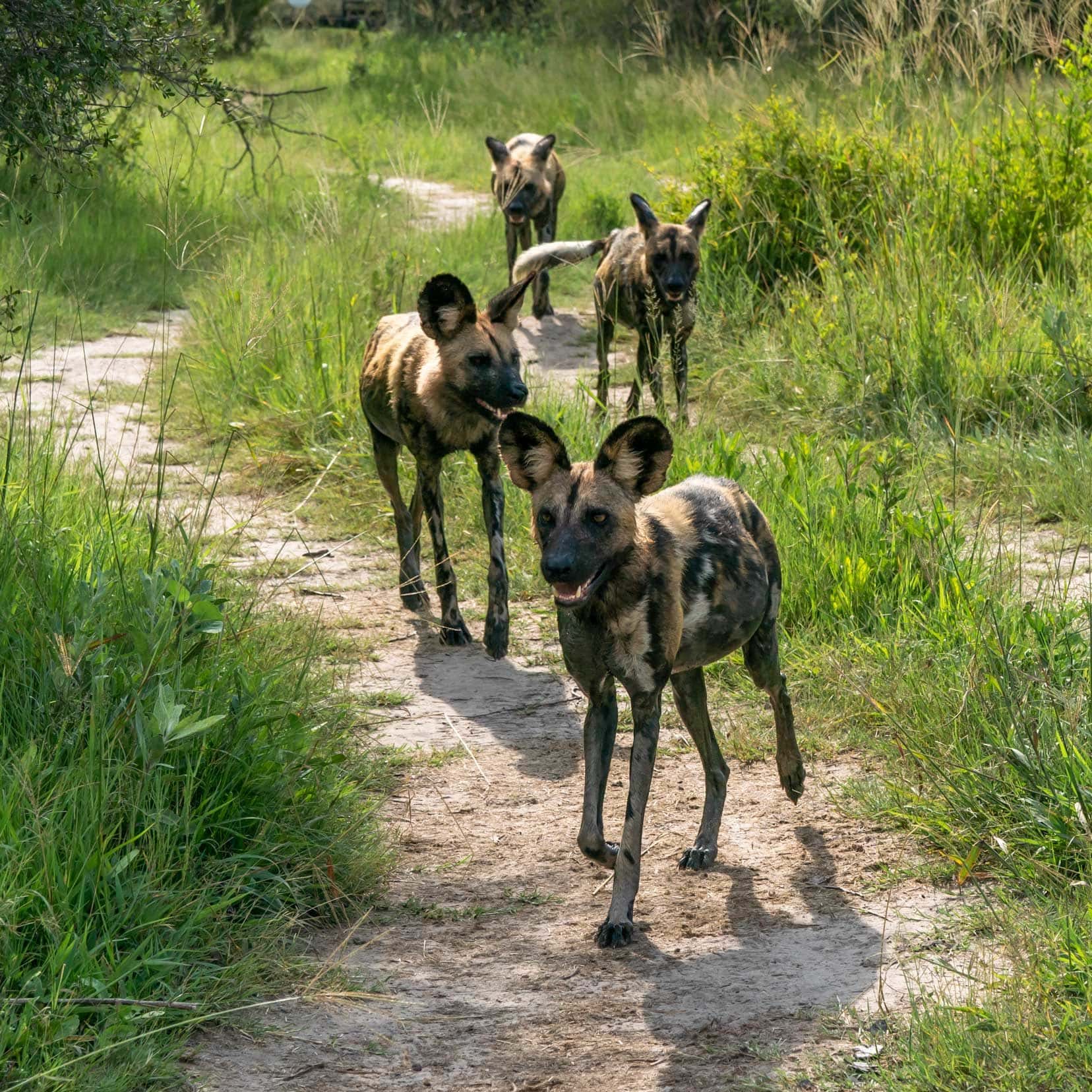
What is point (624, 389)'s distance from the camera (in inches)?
331

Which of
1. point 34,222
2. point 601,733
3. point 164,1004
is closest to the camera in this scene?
point 164,1004

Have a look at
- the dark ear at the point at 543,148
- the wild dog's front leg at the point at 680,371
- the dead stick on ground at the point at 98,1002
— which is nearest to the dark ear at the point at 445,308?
the wild dog's front leg at the point at 680,371

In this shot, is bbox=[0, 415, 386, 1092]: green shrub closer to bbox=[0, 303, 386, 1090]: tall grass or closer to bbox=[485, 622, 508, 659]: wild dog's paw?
bbox=[0, 303, 386, 1090]: tall grass

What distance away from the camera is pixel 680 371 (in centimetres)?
747

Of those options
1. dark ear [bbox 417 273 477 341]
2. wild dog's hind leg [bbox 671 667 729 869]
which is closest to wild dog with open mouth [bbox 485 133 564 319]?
dark ear [bbox 417 273 477 341]

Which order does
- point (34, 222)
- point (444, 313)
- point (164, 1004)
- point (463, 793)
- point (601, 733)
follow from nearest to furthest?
point (164, 1004) < point (601, 733) < point (463, 793) < point (444, 313) < point (34, 222)

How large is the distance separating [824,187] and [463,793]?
5.37 m

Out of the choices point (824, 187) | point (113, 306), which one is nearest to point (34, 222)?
point (113, 306)

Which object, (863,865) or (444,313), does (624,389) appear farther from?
(863,865)

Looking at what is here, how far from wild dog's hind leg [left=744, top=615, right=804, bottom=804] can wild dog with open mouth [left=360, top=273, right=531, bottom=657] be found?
1.55m

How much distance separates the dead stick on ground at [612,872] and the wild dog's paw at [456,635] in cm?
171

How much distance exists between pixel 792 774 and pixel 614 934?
34.8 inches

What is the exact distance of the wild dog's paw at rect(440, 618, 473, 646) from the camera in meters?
5.58

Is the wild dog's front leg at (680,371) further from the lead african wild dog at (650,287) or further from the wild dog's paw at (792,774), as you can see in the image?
the wild dog's paw at (792,774)
